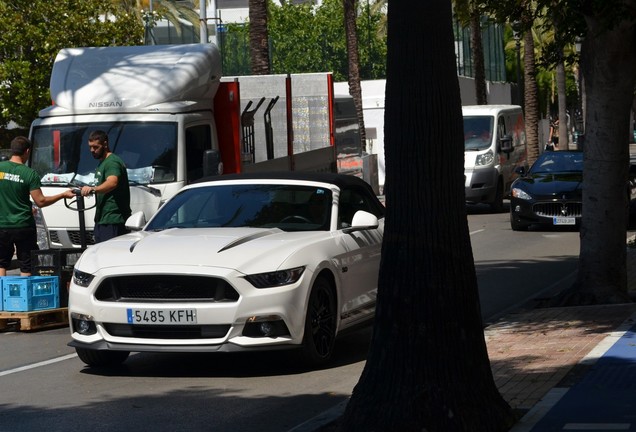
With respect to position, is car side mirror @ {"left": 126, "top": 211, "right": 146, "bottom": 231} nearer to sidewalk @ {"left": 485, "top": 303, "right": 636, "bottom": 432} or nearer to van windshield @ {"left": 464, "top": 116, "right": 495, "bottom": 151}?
sidewalk @ {"left": 485, "top": 303, "right": 636, "bottom": 432}

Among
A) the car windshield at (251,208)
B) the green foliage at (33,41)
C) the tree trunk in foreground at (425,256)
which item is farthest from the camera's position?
the green foliage at (33,41)

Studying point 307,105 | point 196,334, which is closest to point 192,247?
point 196,334

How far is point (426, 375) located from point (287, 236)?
3.62 m

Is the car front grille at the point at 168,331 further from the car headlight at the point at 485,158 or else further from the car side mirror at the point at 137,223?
the car headlight at the point at 485,158

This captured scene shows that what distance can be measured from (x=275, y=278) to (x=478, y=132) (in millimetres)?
22158

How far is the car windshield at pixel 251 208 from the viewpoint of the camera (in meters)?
10.8

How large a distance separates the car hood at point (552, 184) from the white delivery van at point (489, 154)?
4.43m

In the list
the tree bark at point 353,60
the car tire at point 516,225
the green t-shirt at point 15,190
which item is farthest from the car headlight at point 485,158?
the green t-shirt at point 15,190

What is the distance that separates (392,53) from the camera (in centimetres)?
711

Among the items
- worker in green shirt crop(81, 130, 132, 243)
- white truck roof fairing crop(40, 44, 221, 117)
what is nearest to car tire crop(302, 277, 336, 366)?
worker in green shirt crop(81, 130, 132, 243)

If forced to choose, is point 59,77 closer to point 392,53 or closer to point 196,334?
point 196,334

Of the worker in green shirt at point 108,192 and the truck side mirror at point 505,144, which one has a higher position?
the worker in green shirt at point 108,192

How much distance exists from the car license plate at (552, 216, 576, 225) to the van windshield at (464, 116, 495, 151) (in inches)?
262

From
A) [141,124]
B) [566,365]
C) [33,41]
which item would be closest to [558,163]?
[141,124]
